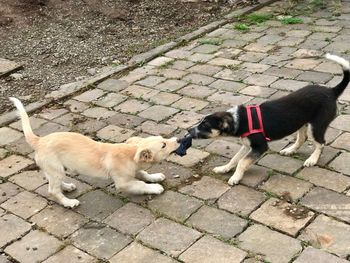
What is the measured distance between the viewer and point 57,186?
14.9 feet

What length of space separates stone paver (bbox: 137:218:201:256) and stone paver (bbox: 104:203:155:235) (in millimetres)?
82

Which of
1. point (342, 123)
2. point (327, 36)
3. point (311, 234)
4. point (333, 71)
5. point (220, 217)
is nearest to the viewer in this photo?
point (311, 234)

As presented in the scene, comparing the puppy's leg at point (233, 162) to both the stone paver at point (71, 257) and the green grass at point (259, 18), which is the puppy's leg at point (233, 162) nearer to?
the stone paver at point (71, 257)

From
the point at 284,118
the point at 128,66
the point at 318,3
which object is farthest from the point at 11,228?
the point at 318,3

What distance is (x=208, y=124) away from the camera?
4.51m

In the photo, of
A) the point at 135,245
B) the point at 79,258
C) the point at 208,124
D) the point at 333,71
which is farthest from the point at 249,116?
the point at 333,71

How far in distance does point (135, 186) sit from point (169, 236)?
655 millimetres

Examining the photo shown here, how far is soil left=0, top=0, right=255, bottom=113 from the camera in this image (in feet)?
24.5

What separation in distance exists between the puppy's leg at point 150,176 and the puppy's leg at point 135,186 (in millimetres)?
148

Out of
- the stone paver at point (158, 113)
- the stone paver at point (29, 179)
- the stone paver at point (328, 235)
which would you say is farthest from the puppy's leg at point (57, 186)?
the stone paver at point (328, 235)

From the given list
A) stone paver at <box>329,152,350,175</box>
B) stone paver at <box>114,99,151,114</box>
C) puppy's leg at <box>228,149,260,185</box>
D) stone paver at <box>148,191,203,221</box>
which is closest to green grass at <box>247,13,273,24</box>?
stone paver at <box>114,99,151,114</box>

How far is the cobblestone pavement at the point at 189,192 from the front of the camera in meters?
3.94

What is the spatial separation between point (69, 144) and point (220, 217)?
1447 mm

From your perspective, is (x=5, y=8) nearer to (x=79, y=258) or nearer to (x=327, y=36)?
(x=327, y=36)
